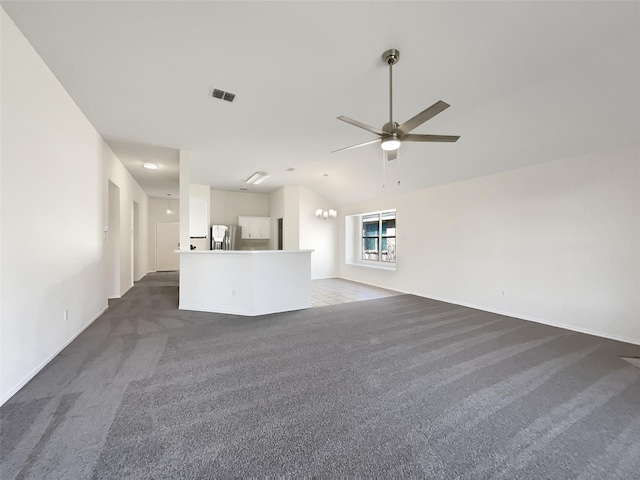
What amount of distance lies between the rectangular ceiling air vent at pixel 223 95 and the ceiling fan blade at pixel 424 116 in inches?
80.5

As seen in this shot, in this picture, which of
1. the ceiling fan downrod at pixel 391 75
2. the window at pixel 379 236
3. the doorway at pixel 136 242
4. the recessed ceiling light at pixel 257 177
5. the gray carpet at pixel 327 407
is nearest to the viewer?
the gray carpet at pixel 327 407

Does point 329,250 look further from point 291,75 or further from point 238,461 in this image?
point 238,461

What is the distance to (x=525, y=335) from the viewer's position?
355 centimetres

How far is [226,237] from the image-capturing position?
26.1 feet

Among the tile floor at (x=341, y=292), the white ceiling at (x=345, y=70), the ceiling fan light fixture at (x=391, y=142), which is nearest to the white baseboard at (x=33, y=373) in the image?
the white ceiling at (x=345, y=70)

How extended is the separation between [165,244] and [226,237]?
155 inches

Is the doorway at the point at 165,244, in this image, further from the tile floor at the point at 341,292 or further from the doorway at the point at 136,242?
the tile floor at the point at 341,292

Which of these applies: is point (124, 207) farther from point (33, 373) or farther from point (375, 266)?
point (375, 266)

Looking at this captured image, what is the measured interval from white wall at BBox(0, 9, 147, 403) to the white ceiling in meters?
0.30

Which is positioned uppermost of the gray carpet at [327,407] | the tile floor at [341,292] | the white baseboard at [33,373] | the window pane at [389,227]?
the window pane at [389,227]

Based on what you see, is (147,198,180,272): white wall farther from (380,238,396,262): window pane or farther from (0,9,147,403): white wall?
(380,238,396,262): window pane

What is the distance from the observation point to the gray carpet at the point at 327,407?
148 cm

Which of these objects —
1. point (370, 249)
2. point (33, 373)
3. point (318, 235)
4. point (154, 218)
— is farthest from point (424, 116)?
point (154, 218)

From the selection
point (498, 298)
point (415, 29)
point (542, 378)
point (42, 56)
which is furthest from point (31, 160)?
point (498, 298)
